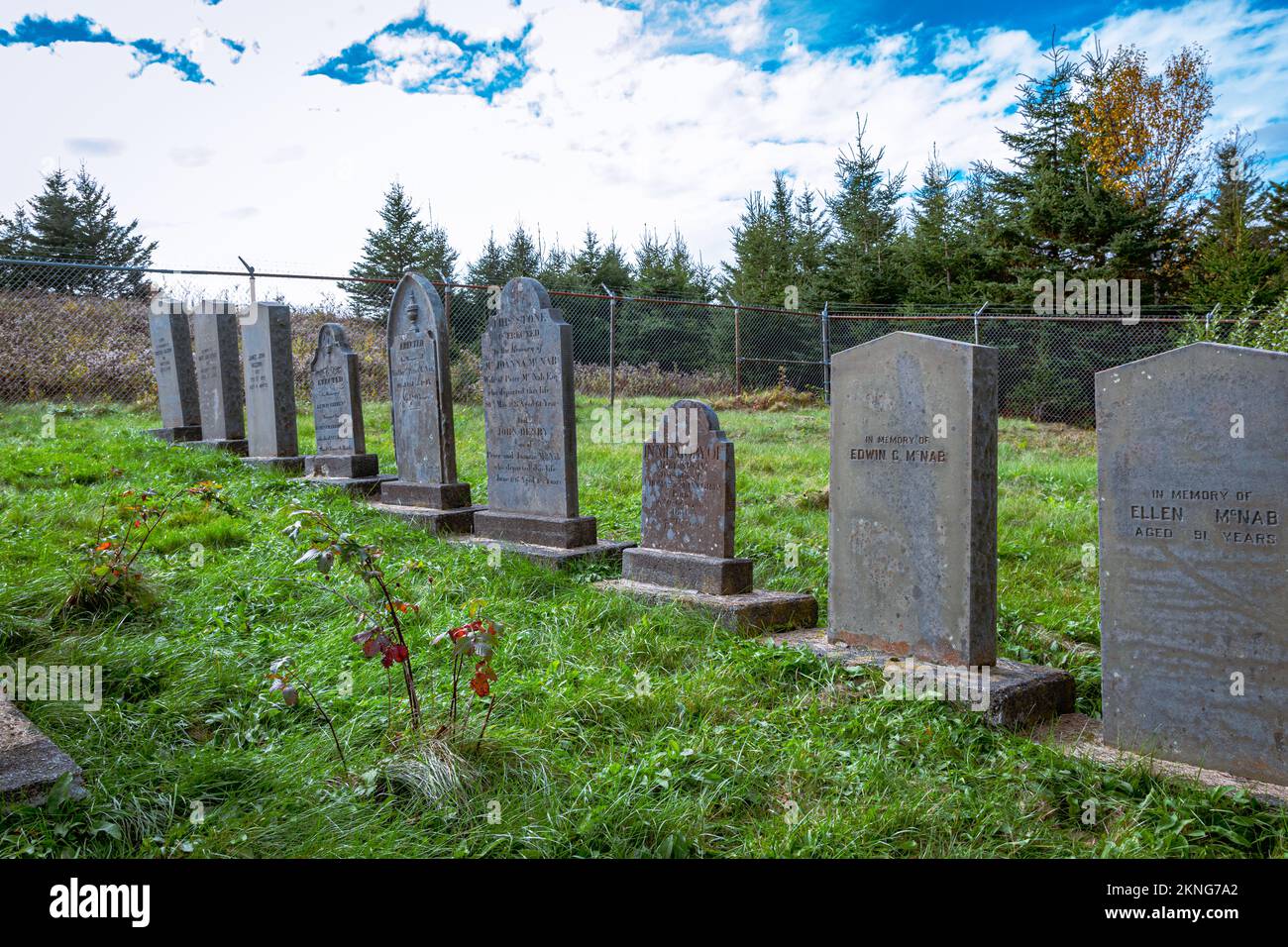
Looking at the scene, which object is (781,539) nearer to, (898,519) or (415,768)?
(898,519)

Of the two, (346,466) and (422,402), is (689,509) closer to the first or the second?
(422,402)

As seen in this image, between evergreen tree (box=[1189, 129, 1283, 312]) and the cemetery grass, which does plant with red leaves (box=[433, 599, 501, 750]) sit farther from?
evergreen tree (box=[1189, 129, 1283, 312])

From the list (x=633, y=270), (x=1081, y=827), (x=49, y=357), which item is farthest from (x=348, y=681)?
(x=633, y=270)

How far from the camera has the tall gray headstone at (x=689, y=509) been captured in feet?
16.0

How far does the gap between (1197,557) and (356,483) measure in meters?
6.49

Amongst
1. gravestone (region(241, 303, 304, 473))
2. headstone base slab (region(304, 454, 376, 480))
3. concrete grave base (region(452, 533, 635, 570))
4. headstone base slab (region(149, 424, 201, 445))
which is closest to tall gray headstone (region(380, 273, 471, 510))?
headstone base slab (region(304, 454, 376, 480))

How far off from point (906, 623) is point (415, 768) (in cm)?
236

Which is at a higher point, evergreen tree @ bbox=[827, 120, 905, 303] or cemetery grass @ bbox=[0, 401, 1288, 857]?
evergreen tree @ bbox=[827, 120, 905, 303]

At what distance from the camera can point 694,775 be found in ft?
9.45

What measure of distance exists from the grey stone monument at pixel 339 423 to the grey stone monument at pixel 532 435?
192 cm

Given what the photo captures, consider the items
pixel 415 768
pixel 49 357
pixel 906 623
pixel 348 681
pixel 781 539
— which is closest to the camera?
pixel 415 768

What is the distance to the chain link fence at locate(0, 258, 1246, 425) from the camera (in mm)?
14312

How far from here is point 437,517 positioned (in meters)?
6.62

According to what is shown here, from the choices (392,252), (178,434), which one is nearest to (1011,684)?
(178,434)
